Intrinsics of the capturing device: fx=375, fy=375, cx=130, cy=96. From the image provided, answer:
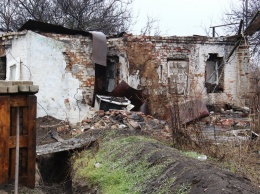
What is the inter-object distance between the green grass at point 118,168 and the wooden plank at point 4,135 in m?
Answer: 1.38

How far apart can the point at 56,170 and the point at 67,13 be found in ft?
45.0

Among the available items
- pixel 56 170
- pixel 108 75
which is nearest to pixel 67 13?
pixel 108 75

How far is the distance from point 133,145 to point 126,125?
3.47 m

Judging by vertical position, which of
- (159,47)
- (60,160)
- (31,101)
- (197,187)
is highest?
(159,47)

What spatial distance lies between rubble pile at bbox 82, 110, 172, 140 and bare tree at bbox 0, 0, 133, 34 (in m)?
9.93

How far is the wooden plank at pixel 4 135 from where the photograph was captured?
4434 mm

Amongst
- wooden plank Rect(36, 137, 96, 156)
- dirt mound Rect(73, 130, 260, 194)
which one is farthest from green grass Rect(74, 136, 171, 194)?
wooden plank Rect(36, 137, 96, 156)

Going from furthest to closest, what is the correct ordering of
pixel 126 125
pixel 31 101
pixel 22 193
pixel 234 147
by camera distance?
1. pixel 126 125
2. pixel 234 147
3. pixel 31 101
4. pixel 22 193

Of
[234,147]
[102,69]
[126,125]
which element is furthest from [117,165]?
[102,69]

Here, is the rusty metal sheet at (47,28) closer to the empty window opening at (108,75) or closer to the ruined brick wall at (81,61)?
the ruined brick wall at (81,61)

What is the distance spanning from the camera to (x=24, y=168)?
467cm

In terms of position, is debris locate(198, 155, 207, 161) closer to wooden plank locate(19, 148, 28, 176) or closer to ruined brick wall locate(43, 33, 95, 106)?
wooden plank locate(19, 148, 28, 176)

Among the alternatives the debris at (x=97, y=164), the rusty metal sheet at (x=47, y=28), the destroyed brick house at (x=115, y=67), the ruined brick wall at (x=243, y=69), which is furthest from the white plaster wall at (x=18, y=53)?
the ruined brick wall at (x=243, y=69)

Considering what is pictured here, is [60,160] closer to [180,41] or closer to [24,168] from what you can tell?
[24,168]
